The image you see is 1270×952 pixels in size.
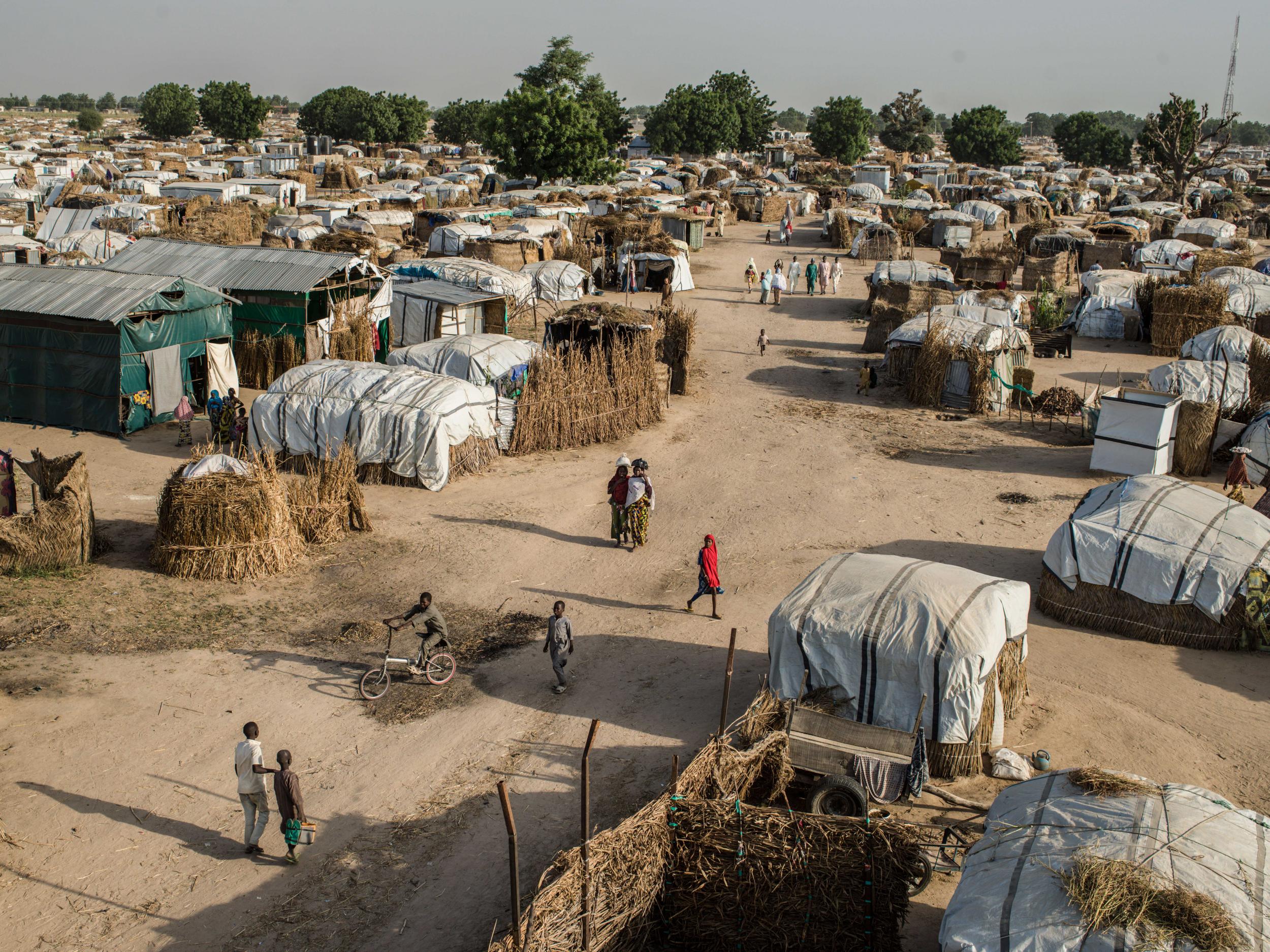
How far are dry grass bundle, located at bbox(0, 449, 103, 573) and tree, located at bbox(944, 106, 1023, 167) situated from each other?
91146 mm

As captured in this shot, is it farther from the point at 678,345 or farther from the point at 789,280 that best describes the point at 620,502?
the point at 789,280

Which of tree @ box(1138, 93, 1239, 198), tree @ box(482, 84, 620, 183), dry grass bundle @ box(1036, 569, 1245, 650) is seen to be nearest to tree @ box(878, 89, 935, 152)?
tree @ box(1138, 93, 1239, 198)

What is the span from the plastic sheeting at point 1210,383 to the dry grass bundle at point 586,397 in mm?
10514

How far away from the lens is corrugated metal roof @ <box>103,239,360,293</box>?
23188 mm

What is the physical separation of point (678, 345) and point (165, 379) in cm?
1096

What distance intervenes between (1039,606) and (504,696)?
7281 millimetres

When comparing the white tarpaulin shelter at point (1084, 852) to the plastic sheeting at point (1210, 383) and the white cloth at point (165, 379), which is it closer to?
the plastic sheeting at point (1210, 383)

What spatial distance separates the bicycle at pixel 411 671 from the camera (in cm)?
1138

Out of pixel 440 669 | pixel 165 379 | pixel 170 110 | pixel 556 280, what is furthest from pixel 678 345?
pixel 170 110

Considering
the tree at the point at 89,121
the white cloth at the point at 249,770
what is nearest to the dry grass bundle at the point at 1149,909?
the white cloth at the point at 249,770

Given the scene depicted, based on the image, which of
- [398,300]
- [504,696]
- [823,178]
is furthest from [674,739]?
[823,178]

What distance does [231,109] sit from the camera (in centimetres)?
8825

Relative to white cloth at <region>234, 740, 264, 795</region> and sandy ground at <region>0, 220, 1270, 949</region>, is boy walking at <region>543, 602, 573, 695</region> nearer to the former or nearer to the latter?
sandy ground at <region>0, 220, 1270, 949</region>

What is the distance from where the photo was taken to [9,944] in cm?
766
